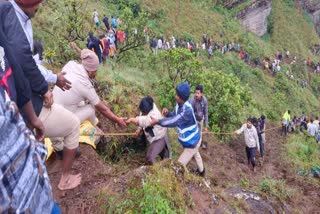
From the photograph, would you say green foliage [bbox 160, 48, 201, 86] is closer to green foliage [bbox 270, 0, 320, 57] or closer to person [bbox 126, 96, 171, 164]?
person [bbox 126, 96, 171, 164]

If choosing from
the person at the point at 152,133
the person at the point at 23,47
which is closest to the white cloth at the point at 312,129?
the person at the point at 152,133

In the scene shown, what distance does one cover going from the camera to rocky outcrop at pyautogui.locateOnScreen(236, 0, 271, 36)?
39.2 metres

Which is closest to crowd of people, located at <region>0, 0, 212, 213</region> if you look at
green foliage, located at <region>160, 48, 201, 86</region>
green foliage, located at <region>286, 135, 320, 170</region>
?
green foliage, located at <region>160, 48, 201, 86</region>

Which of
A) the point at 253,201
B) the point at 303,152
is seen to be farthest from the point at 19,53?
the point at 303,152

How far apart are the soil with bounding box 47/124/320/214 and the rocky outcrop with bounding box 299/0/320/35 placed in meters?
38.0

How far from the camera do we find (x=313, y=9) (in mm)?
45062

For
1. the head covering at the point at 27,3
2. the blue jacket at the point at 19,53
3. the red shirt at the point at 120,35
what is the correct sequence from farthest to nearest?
the red shirt at the point at 120,35 → the head covering at the point at 27,3 → the blue jacket at the point at 19,53

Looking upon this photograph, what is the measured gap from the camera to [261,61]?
3212cm

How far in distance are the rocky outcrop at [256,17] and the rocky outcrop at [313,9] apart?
7.06 m

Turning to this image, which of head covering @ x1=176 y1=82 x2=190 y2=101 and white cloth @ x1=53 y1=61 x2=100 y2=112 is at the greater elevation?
white cloth @ x1=53 y1=61 x2=100 y2=112

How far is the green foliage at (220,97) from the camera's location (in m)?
10.8

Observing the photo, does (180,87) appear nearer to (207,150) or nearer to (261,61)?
(207,150)

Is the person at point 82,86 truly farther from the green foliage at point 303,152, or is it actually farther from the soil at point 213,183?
the green foliage at point 303,152

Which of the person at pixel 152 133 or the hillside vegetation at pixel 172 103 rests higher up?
the person at pixel 152 133
